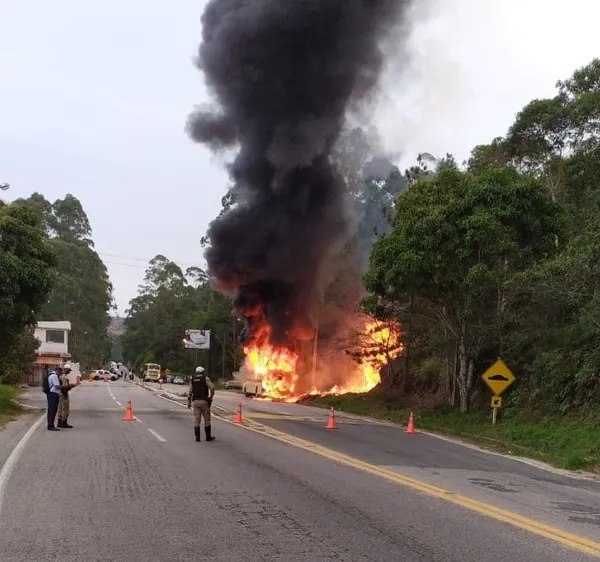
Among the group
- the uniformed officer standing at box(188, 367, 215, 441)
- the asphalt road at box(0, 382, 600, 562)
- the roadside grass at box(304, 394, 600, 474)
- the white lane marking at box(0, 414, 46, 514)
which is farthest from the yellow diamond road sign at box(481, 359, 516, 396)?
the white lane marking at box(0, 414, 46, 514)

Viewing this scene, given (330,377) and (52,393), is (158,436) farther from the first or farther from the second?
(330,377)

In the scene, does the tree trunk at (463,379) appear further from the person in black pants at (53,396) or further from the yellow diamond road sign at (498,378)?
the person in black pants at (53,396)

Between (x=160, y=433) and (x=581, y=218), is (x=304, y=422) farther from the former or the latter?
(x=581, y=218)

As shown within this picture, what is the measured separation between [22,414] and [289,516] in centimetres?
1698

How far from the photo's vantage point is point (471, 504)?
7.94 meters

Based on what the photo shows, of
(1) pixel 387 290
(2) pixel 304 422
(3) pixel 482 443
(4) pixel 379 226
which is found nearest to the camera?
(3) pixel 482 443

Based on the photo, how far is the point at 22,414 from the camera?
21641 millimetres

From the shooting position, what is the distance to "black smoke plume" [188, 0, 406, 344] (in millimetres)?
40375

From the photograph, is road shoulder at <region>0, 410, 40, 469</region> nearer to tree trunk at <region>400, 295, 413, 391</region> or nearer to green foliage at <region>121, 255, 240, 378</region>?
tree trunk at <region>400, 295, 413, 391</region>

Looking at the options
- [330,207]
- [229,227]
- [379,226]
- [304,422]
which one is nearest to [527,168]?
[330,207]

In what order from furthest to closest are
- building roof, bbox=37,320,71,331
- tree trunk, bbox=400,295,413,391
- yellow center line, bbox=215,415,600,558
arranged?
building roof, bbox=37,320,71,331 < tree trunk, bbox=400,295,413,391 < yellow center line, bbox=215,415,600,558

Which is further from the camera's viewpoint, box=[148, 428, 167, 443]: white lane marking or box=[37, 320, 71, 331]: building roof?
box=[37, 320, 71, 331]: building roof

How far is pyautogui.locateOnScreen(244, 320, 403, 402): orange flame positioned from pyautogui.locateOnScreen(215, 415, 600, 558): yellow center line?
19721 mm

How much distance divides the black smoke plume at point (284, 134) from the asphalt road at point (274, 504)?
97.2 ft
